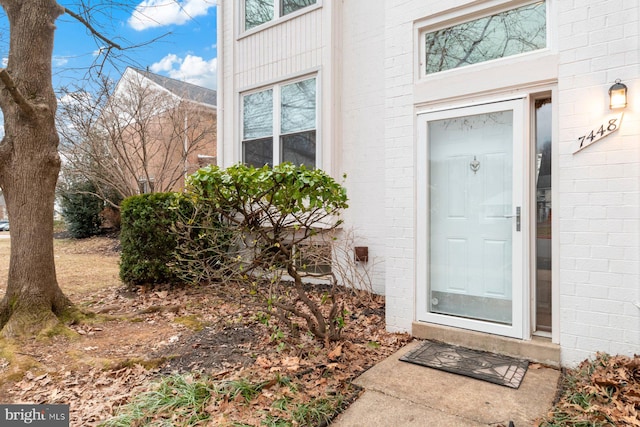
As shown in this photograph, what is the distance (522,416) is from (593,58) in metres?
2.89

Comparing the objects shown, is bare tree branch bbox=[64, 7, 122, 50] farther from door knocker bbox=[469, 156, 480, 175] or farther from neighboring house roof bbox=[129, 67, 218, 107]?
neighboring house roof bbox=[129, 67, 218, 107]

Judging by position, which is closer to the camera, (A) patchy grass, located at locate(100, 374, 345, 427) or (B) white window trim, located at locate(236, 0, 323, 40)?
(A) patchy grass, located at locate(100, 374, 345, 427)

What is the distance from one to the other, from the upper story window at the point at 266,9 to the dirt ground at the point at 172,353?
5227 millimetres

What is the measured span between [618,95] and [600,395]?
2.27m

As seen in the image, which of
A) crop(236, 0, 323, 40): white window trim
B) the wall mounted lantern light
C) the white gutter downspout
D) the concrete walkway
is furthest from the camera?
the white gutter downspout

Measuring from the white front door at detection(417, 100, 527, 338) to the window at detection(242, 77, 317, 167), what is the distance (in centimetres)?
280

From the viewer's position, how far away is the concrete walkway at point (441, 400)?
248cm

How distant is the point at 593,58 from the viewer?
3049 mm

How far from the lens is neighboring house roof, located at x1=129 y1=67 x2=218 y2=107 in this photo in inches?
493

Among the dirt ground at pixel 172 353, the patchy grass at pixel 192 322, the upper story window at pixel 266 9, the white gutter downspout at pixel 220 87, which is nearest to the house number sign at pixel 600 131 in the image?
the dirt ground at pixel 172 353

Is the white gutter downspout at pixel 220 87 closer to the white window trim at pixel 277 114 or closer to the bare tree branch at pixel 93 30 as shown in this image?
the white window trim at pixel 277 114

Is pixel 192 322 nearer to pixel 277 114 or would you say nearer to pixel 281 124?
pixel 281 124

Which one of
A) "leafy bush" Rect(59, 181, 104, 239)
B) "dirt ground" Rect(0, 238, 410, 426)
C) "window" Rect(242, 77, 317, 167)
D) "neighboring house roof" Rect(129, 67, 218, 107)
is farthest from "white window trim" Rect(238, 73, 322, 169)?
"leafy bush" Rect(59, 181, 104, 239)

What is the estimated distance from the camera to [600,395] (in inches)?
101
